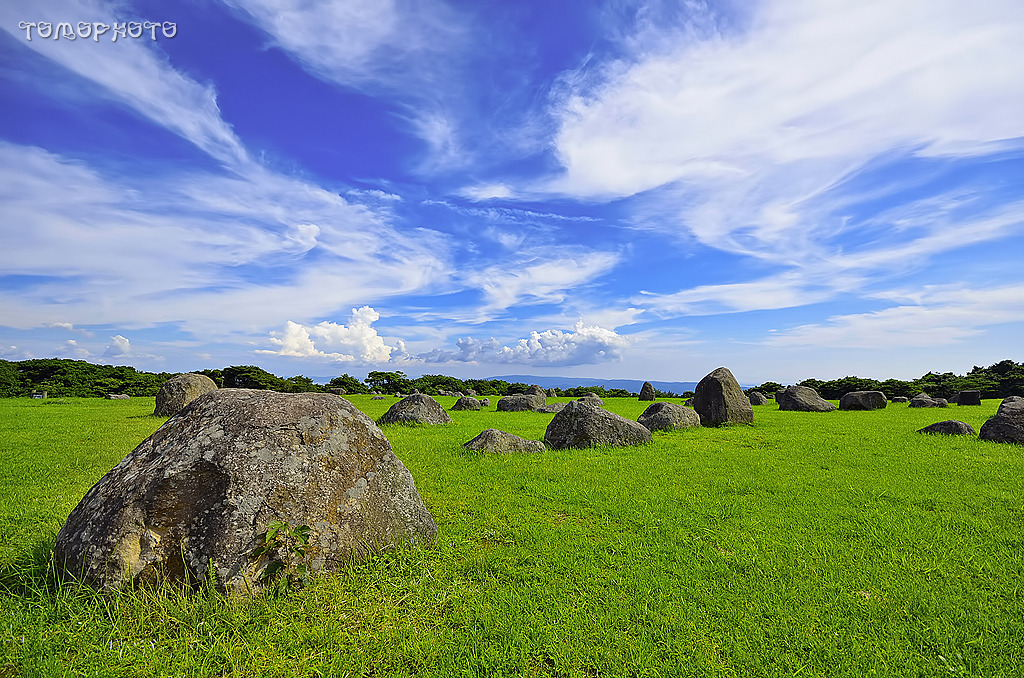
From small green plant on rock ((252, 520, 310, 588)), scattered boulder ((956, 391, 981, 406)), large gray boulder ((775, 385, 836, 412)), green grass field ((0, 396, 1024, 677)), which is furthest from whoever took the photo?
scattered boulder ((956, 391, 981, 406))

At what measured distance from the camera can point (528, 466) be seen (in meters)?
11.6

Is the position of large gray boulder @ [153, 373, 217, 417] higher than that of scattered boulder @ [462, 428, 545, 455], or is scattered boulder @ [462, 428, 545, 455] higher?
large gray boulder @ [153, 373, 217, 417]

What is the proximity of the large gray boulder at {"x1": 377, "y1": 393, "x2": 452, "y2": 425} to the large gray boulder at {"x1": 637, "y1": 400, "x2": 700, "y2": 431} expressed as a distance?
8.20 meters

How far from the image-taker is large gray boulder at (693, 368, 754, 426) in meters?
20.6

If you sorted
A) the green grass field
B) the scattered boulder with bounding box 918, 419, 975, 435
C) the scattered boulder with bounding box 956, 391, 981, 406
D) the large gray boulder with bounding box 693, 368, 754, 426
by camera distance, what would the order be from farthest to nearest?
1. the scattered boulder with bounding box 956, 391, 981, 406
2. the large gray boulder with bounding box 693, 368, 754, 426
3. the scattered boulder with bounding box 918, 419, 975, 435
4. the green grass field

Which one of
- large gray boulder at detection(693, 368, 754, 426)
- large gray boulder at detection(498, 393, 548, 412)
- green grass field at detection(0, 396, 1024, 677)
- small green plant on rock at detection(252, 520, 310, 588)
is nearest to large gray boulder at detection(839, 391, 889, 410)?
large gray boulder at detection(693, 368, 754, 426)

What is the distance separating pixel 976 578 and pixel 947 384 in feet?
164

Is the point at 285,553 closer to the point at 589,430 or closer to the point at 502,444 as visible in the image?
the point at 502,444

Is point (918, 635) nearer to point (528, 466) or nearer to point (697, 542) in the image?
point (697, 542)

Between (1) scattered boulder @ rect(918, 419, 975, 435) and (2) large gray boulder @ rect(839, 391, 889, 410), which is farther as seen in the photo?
(2) large gray boulder @ rect(839, 391, 889, 410)

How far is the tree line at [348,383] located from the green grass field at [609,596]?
117 feet

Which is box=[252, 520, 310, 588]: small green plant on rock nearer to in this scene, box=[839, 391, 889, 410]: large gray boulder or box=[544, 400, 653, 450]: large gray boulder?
box=[544, 400, 653, 450]: large gray boulder

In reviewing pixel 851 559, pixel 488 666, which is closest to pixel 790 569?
pixel 851 559

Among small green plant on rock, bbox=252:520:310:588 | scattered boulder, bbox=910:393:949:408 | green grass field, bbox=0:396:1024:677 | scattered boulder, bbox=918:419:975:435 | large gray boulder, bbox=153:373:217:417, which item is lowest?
green grass field, bbox=0:396:1024:677
